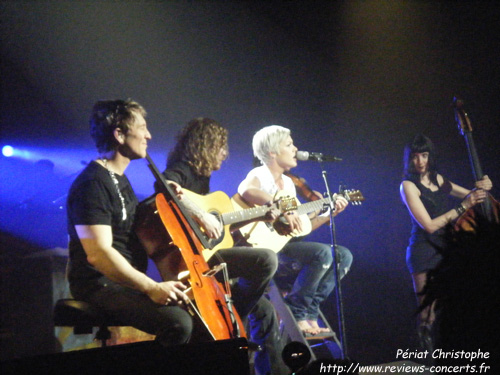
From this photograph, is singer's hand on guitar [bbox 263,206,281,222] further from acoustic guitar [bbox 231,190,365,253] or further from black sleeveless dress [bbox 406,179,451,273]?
black sleeveless dress [bbox 406,179,451,273]

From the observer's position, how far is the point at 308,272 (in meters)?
4.15

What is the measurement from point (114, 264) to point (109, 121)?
3.38 feet

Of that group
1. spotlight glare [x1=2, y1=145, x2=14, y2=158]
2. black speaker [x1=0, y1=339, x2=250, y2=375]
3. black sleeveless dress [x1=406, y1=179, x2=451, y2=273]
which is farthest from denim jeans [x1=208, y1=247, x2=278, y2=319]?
spotlight glare [x1=2, y1=145, x2=14, y2=158]

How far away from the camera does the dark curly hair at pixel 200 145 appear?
12.6ft

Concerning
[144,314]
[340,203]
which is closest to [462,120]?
[340,203]

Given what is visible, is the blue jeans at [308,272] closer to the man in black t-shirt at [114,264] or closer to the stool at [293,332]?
the stool at [293,332]

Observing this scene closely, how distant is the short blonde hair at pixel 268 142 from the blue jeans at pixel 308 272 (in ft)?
3.14

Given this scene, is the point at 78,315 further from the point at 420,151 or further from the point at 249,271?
the point at 420,151

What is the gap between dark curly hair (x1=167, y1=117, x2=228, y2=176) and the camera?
12.6 feet

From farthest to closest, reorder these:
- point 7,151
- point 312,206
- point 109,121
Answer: point 7,151 < point 312,206 < point 109,121

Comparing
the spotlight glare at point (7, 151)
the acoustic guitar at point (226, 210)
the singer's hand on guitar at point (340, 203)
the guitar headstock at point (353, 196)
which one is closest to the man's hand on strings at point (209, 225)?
the acoustic guitar at point (226, 210)

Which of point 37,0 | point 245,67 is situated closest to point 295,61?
point 245,67

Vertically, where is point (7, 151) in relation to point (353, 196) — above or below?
above

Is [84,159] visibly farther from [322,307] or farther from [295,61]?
[322,307]
